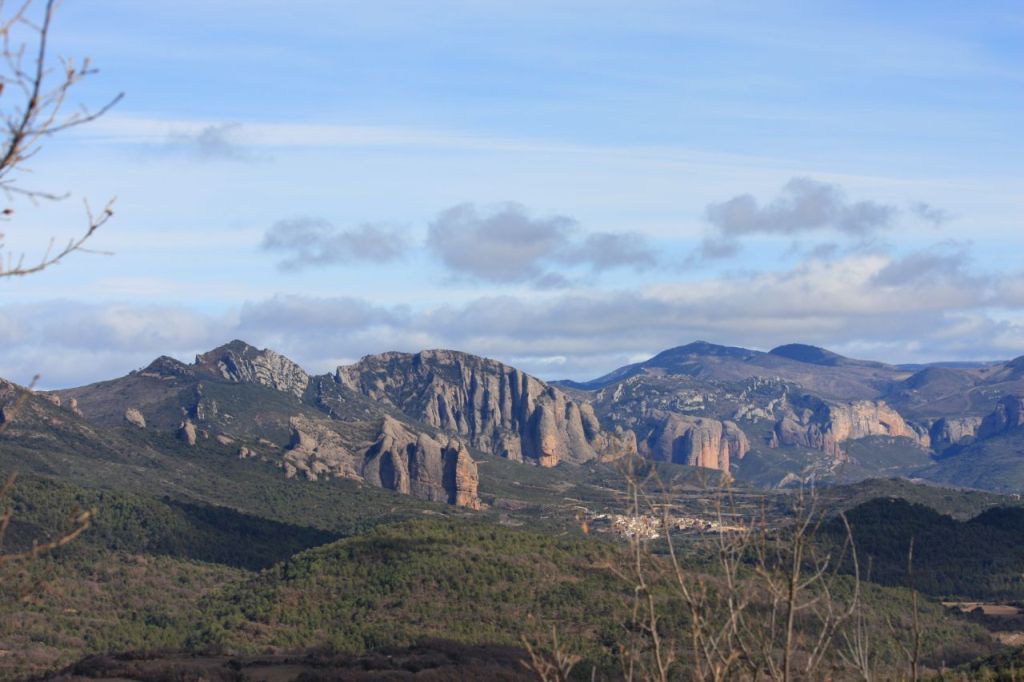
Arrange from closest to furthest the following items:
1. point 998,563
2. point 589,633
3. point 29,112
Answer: point 29,112, point 589,633, point 998,563

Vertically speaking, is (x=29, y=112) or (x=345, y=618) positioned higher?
(x=29, y=112)

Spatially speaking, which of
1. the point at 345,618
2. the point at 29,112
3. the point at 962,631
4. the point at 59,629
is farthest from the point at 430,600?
the point at 29,112

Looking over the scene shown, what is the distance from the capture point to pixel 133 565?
17825 cm

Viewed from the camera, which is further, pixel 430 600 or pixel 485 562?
pixel 485 562

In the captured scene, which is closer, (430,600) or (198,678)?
(198,678)

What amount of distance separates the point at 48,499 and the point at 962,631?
135m

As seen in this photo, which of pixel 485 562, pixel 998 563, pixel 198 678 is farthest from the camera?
pixel 998 563

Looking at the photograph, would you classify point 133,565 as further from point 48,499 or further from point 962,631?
point 962,631

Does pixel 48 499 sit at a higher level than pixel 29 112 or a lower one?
lower

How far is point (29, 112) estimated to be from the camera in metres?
15.3

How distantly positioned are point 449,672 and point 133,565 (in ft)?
327

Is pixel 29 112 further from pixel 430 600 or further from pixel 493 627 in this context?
pixel 430 600

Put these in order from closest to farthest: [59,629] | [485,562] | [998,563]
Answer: [59,629] → [485,562] → [998,563]

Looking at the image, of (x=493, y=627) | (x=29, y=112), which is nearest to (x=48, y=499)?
(x=493, y=627)
